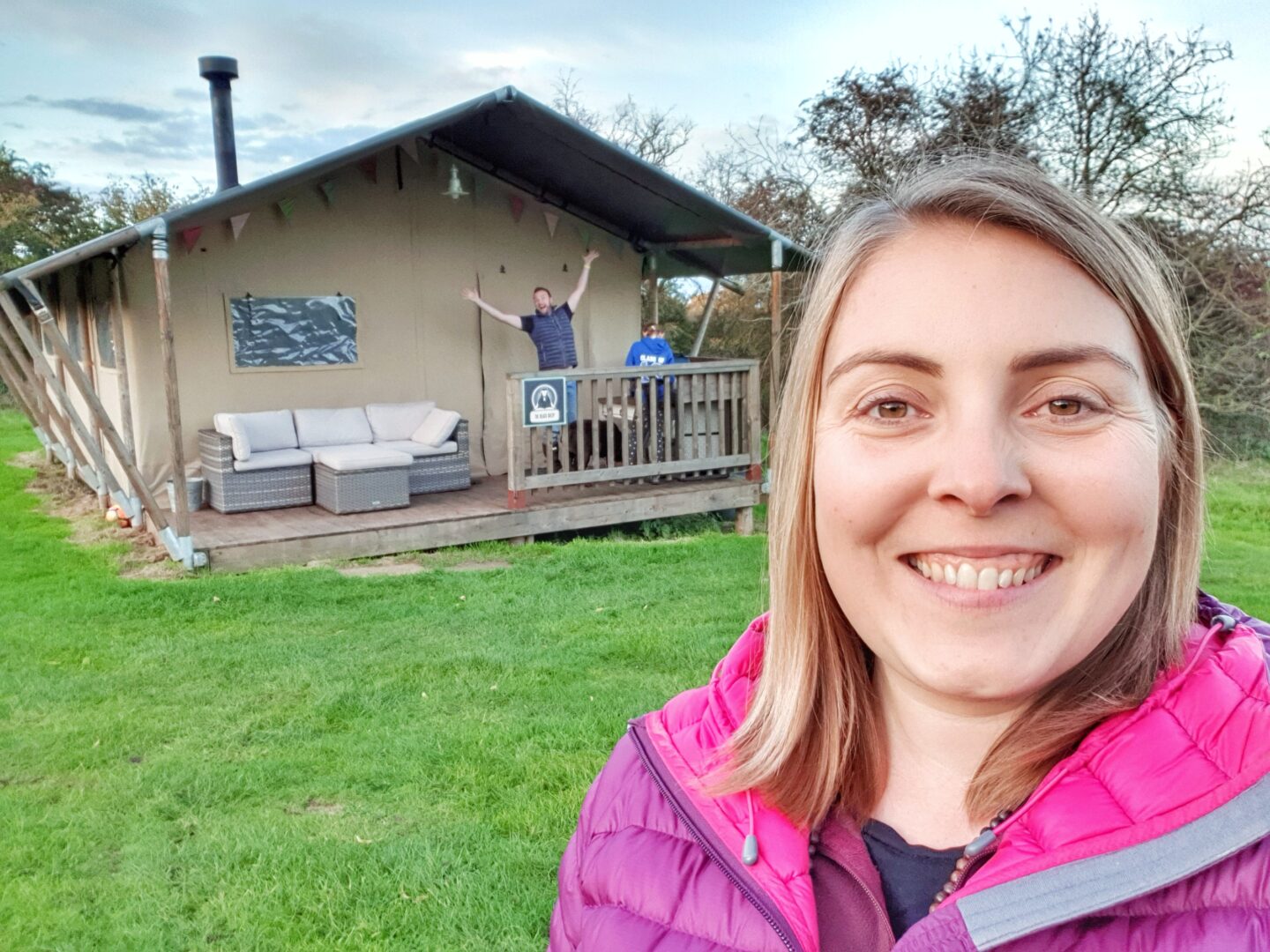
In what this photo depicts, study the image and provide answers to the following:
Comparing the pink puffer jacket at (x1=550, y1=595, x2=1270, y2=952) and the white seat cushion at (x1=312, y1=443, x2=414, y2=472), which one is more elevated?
the pink puffer jacket at (x1=550, y1=595, x2=1270, y2=952)

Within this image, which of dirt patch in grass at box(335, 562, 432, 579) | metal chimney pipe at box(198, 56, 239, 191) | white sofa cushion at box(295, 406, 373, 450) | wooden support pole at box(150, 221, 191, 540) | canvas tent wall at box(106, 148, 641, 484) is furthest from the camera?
metal chimney pipe at box(198, 56, 239, 191)

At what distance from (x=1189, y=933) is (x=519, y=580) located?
22.7 feet

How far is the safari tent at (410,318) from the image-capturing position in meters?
9.05

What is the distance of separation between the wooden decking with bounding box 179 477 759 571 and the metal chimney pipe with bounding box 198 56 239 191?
3.85 m

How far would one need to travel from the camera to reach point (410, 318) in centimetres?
1123

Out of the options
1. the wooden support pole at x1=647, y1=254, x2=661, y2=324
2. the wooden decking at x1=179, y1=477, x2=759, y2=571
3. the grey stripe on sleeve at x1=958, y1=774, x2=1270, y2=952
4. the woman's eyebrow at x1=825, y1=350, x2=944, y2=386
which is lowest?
the wooden decking at x1=179, y1=477, x2=759, y2=571

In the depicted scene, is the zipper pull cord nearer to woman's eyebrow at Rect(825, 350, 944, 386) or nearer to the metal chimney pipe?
woman's eyebrow at Rect(825, 350, 944, 386)

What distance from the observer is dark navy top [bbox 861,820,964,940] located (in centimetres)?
119

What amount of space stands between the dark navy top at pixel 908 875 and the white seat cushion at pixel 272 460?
29.7 ft

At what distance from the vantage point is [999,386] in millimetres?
1062

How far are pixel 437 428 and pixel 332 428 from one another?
104 cm

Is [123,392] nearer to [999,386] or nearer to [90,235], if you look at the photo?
[999,386]

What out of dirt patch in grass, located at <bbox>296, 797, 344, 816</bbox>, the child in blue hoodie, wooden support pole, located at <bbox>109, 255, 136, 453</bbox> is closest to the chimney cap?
wooden support pole, located at <bbox>109, 255, 136, 453</bbox>

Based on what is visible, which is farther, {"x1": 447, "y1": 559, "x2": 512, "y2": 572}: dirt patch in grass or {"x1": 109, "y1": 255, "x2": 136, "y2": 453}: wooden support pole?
{"x1": 109, "y1": 255, "x2": 136, "y2": 453}: wooden support pole
